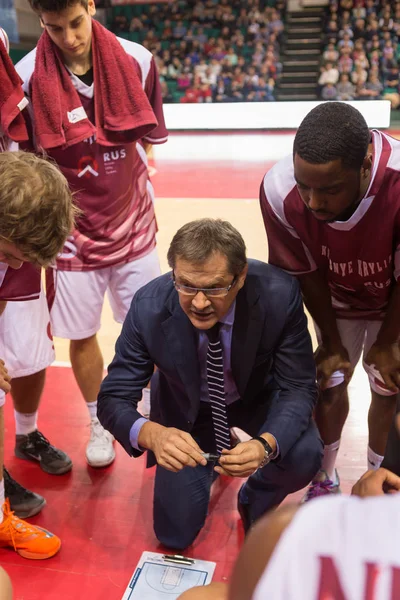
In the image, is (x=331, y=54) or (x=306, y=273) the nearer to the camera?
(x=306, y=273)

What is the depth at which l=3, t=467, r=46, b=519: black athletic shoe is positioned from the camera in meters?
2.81

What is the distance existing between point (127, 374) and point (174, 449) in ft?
1.27

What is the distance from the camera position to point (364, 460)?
307 cm

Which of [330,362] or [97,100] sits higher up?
[97,100]

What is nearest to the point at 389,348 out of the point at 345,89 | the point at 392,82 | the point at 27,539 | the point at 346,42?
the point at 27,539

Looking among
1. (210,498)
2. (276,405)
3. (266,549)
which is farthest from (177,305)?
(266,549)

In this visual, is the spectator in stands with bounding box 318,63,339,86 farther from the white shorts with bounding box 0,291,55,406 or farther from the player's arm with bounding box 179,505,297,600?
the player's arm with bounding box 179,505,297,600

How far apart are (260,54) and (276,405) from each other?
612 inches

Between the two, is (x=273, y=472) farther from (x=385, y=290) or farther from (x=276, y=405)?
(x=385, y=290)

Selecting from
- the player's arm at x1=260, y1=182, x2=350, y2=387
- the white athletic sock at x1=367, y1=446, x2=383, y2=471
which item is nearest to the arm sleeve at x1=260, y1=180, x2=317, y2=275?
the player's arm at x1=260, y1=182, x2=350, y2=387

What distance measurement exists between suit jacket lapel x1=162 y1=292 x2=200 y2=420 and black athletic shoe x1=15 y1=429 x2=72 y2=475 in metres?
0.94

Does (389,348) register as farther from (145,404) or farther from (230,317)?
(145,404)

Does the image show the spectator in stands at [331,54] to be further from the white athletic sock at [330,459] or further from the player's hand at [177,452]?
the player's hand at [177,452]

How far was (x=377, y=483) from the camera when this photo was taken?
65.5 inches
